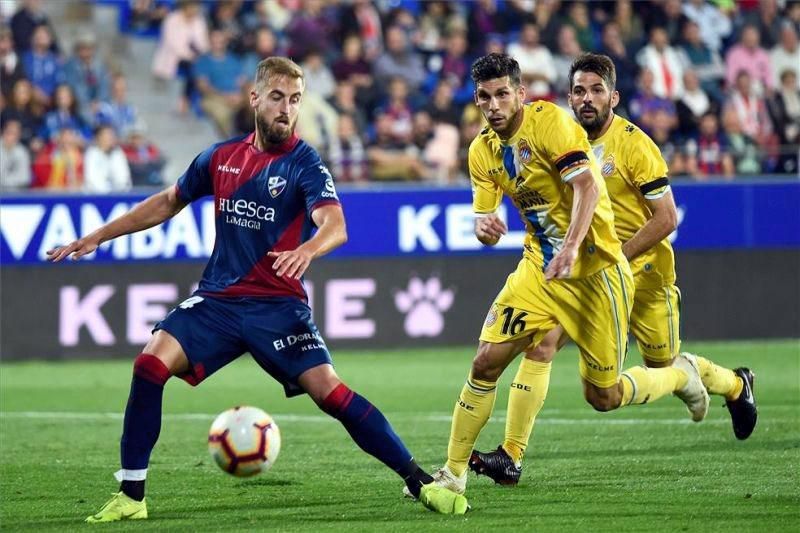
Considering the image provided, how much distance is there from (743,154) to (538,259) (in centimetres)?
961

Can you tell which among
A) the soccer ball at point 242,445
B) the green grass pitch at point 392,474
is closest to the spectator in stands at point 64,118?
the green grass pitch at point 392,474

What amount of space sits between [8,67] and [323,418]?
7.30 m

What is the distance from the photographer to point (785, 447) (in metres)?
8.71

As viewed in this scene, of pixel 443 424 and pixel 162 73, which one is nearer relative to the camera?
pixel 443 424

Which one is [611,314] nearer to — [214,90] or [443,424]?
[443,424]

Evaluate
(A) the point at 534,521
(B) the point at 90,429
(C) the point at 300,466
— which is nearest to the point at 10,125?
(B) the point at 90,429

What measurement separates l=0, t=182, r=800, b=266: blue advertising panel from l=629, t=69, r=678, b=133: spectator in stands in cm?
208

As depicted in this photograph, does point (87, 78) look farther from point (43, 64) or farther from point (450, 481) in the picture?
point (450, 481)

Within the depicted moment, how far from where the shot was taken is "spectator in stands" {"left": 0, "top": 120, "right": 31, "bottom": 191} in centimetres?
1472

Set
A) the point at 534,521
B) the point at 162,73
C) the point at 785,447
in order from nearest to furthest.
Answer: the point at 534,521, the point at 785,447, the point at 162,73

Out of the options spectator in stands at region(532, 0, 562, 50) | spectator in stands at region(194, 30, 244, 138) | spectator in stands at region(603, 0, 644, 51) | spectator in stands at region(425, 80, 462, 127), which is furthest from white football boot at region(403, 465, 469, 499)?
spectator in stands at region(603, 0, 644, 51)

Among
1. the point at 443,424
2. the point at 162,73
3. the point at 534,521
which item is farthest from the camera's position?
the point at 162,73

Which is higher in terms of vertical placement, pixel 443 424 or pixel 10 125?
pixel 10 125

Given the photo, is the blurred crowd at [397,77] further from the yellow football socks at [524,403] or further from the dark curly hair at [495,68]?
the dark curly hair at [495,68]
